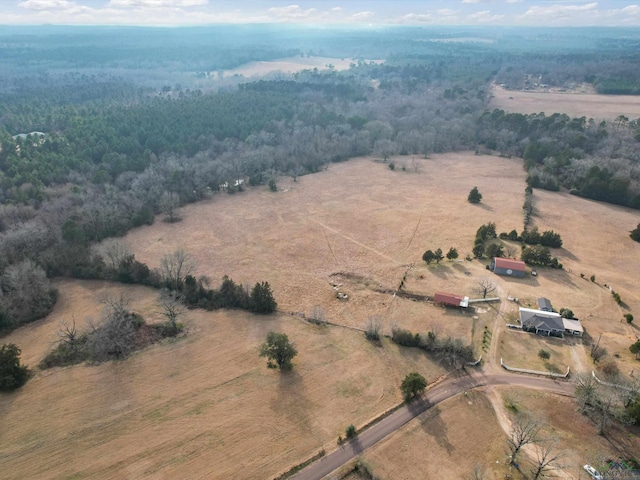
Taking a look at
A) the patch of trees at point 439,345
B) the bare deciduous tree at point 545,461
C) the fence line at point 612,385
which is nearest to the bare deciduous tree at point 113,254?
the patch of trees at point 439,345

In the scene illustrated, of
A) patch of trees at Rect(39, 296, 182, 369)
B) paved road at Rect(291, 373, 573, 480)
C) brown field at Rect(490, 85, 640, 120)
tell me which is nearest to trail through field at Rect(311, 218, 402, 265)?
paved road at Rect(291, 373, 573, 480)

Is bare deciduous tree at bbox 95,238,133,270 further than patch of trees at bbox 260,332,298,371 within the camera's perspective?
Yes

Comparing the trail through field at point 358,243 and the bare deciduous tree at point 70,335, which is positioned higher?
the bare deciduous tree at point 70,335

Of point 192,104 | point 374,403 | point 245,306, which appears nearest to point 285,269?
point 245,306

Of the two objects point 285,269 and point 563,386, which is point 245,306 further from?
point 563,386

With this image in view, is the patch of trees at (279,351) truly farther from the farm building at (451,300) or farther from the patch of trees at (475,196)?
the patch of trees at (475,196)

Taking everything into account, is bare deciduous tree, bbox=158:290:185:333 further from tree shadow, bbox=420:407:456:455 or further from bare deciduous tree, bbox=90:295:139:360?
tree shadow, bbox=420:407:456:455
